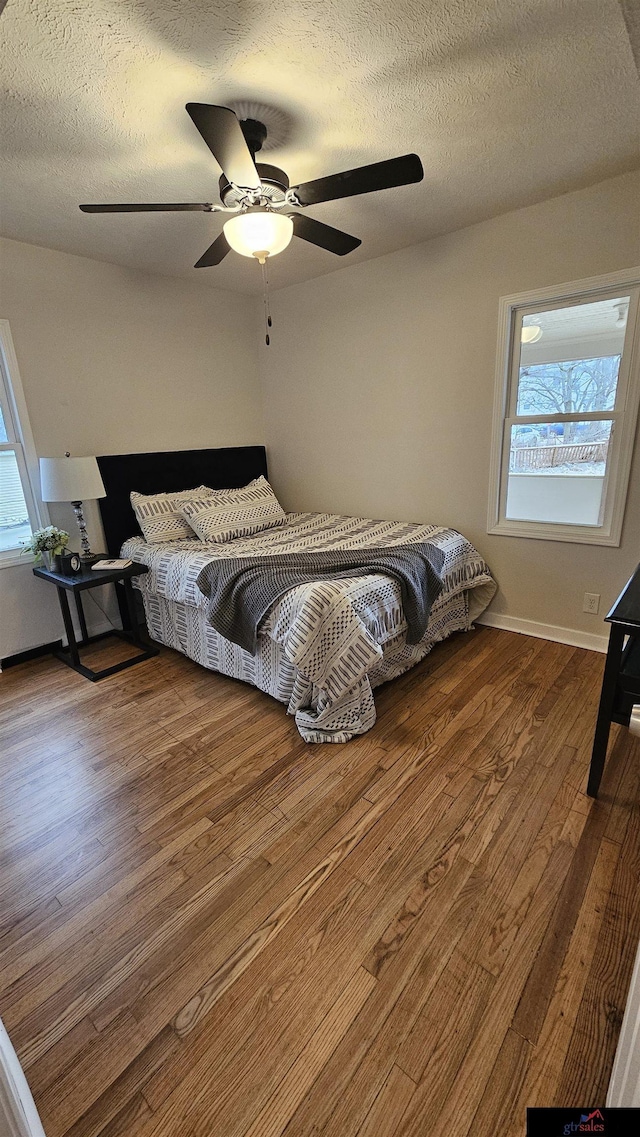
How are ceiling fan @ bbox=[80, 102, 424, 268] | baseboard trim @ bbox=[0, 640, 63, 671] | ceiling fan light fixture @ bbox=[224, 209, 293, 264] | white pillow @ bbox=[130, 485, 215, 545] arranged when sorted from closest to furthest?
ceiling fan @ bbox=[80, 102, 424, 268]
ceiling fan light fixture @ bbox=[224, 209, 293, 264]
baseboard trim @ bbox=[0, 640, 63, 671]
white pillow @ bbox=[130, 485, 215, 545]

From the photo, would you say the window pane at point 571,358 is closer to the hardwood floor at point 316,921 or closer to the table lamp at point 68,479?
the hardwood floor at point 316,921

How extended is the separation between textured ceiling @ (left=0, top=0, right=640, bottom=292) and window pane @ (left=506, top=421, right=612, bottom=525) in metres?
1.21

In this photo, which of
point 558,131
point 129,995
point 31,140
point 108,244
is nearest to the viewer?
point 129,995

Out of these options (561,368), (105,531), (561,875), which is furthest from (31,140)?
(561,875)

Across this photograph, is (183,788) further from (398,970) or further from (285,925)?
(398,970)

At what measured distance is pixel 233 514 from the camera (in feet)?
11.0

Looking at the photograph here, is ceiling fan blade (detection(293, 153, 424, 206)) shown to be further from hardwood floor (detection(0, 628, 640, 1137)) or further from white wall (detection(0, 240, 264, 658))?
hardwood floor (detection(0, 628, 640, 1137))

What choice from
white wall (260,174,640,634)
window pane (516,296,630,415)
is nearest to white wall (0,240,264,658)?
white wall (260,174,640,634)

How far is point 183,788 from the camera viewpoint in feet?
6.08

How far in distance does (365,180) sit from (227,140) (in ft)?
1.60

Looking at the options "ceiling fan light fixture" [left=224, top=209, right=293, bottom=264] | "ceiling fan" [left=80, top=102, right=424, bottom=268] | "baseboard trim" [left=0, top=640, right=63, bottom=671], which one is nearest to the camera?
"ceiling fan" [left=80, top=102, right=424, bottom=268]

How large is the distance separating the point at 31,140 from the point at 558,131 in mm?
2092

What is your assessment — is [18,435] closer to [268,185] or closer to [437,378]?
[268,185]

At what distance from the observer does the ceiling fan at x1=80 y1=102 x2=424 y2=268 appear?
148cm
